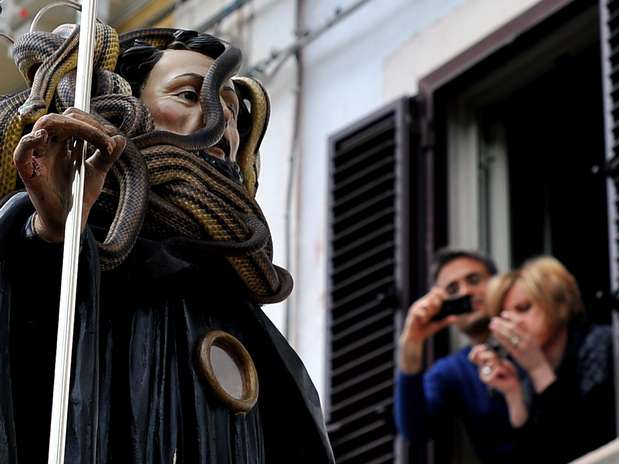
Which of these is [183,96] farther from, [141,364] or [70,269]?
[70,269]

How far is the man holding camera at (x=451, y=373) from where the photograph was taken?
844 cm

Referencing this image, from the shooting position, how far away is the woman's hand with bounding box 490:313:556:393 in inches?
317

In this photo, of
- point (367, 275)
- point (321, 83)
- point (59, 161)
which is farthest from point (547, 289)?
point (59, 161)

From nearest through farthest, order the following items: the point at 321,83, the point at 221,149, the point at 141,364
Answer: the point at 141,364
the point at 221,149
the point at 321,83

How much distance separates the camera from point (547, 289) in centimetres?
812

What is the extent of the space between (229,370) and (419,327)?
494cm

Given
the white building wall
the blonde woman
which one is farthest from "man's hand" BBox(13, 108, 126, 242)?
the white building wall

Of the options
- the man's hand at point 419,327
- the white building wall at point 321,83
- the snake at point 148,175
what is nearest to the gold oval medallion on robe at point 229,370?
the snake at point 148,175

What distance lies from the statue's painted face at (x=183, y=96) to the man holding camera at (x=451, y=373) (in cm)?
434

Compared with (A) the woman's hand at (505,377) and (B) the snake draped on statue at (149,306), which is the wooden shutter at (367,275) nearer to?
(A) the woman's hand at (505,377)

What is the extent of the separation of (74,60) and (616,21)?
5058 millimetres

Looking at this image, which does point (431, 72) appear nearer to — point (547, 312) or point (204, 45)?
point (547, 312)

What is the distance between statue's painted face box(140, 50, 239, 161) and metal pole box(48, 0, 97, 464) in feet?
1.20

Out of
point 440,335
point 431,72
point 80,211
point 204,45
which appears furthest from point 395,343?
point 80,211
